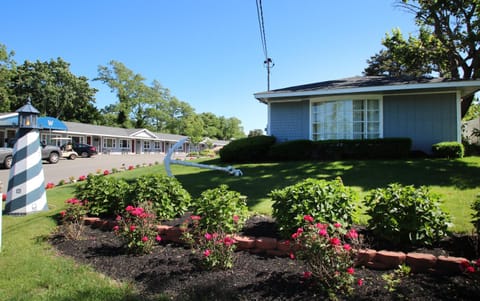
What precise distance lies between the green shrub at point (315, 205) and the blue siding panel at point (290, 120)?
8.68 m

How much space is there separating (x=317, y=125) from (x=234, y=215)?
9174 mm

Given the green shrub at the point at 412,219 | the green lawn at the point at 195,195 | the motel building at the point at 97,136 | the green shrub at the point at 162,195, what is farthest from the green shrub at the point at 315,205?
the motel building at the point at 97,136

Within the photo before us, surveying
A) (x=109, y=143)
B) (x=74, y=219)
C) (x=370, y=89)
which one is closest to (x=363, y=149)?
(x=370, y=89)

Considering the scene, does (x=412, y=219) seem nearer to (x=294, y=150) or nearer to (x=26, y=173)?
(x=26, y=173)

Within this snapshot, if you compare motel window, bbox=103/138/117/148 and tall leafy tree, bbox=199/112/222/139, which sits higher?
tall leafy tree, bbox=199/112/222/139

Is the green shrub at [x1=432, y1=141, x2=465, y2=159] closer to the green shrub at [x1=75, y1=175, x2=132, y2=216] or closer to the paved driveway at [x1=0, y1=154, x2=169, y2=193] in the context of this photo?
the green shrub at [x1=75, y1=175, x2=132, y2=216]

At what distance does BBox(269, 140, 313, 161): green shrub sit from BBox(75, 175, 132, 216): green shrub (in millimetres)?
6849

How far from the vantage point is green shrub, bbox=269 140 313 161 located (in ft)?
34.7

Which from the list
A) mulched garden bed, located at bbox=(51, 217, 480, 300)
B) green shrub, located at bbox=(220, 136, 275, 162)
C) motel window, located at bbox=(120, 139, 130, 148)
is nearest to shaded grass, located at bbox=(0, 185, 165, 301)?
mulched garden bed, located at bbox=(51, 217, 480, 300)

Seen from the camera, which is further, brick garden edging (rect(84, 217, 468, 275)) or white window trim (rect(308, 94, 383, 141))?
white window trim (rect(308, 94, 383, 141))

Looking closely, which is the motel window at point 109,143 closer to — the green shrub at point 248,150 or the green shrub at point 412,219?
the green shrub at point 248,150

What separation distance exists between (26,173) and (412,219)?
6.25 meters

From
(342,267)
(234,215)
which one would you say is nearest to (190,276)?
(234,215)

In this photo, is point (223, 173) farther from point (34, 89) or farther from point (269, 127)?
point (34, 89)
